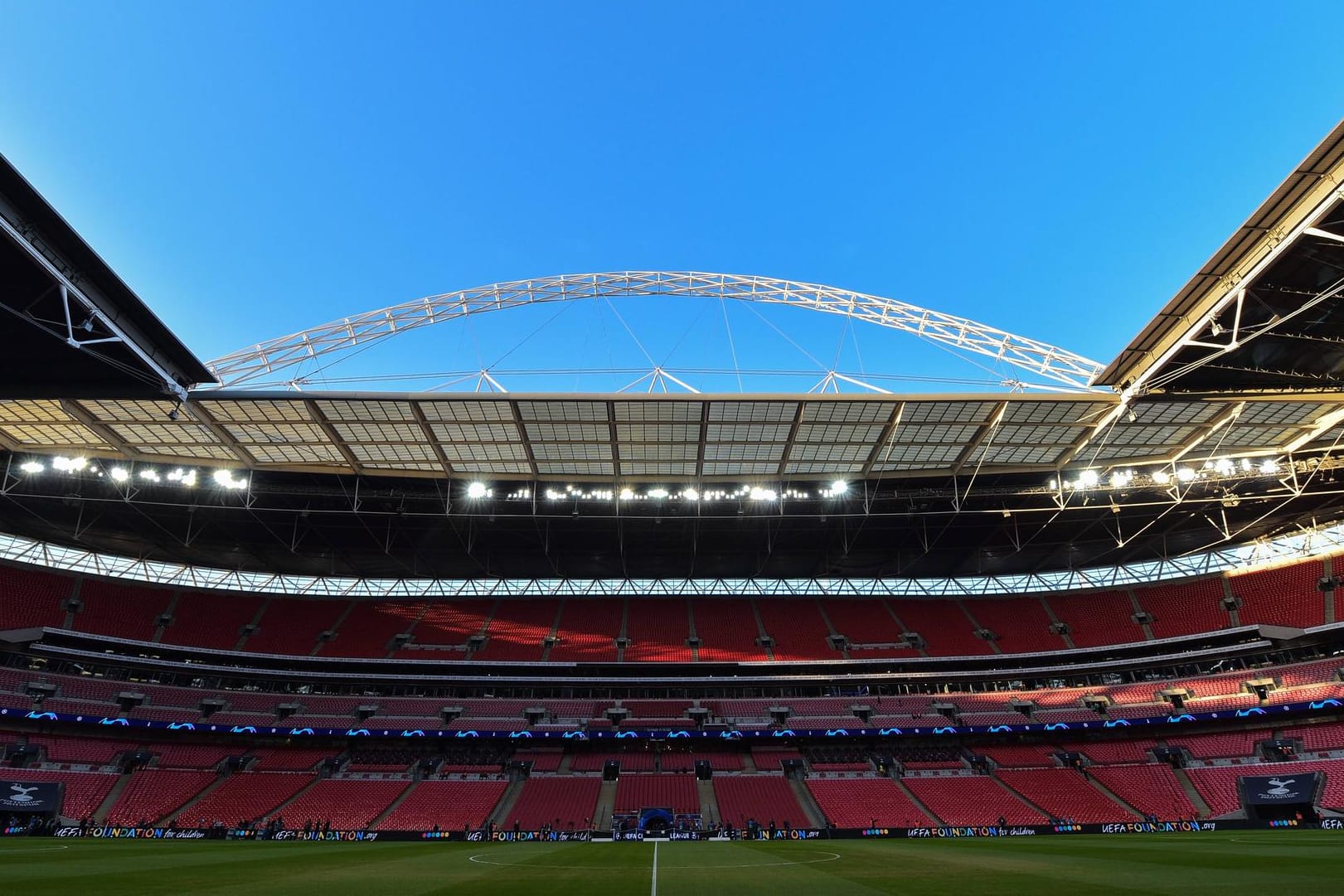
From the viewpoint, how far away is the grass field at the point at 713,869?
46.2ft

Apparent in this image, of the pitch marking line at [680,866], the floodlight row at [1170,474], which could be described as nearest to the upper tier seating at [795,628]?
the floodlight row at [1170,474]

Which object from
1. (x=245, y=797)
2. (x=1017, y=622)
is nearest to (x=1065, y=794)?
(x=1017, y=622)

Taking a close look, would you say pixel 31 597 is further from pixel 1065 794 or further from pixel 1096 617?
pixel 1096 617

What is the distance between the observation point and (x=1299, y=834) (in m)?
28.6

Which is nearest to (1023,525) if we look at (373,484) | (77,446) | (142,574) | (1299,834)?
(1299,834)

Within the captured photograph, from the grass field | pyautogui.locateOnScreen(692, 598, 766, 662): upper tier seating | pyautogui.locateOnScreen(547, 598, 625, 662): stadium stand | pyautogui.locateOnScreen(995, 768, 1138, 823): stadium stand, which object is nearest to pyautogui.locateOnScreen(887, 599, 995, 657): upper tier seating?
pyautogui.locateOnScreen(995, 768, 1138, 823): stadium stand

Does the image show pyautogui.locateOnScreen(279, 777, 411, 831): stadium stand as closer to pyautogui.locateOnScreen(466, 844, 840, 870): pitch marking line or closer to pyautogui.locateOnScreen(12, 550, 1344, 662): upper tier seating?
pyautogui.locateOnScreen(12, 550, 1344, 662): upper tier seating

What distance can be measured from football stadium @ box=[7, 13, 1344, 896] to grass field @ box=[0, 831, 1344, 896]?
0.33 metres

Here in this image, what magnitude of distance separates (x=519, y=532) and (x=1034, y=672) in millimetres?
39582

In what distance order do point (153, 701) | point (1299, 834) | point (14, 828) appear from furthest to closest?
1. point (153, 701)
2. point (14, 828)
3. point (1299, 834)

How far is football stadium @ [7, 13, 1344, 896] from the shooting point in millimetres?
24578

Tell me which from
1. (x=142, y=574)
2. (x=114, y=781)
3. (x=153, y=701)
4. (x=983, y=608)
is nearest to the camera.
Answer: (x=114, y=781)

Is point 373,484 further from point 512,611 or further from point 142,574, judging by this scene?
point 142,574

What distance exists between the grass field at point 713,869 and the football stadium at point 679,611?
330mm
